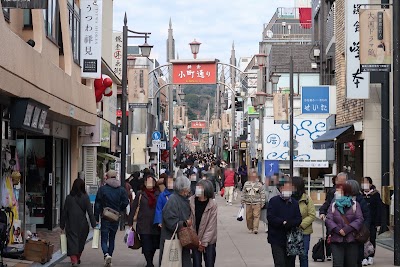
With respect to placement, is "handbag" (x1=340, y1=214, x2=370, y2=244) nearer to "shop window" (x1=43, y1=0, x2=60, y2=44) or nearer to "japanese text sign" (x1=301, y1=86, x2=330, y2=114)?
"shop window" (x1=43, y1=0, x2=60, y2=44)

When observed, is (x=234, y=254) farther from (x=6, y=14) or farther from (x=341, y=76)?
(x=341, y=76)

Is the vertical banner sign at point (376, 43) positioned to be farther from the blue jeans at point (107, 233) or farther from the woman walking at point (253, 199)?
the blue jeans at point (107, 233)

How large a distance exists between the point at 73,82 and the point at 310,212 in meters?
9.65

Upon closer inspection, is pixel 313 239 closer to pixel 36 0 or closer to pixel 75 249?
pixel 75 249

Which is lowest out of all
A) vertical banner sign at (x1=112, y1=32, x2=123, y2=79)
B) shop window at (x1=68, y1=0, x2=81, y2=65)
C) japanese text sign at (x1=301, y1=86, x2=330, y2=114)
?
japanese text sign at (x1=301, y1=86, x2=330, y2=114)

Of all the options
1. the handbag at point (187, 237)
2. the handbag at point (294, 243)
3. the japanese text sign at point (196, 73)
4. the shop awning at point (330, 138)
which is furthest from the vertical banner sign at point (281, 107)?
the handbag at point (187, 237)

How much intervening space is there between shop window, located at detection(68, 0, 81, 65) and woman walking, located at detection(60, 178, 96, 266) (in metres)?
7.33

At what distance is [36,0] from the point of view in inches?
455

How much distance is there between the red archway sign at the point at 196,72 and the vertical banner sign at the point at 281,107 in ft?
11.1

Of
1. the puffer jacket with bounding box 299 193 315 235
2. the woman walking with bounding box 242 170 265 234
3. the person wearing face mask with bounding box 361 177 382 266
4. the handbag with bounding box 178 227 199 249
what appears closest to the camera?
the handbag with bounding box 178 227 199 249

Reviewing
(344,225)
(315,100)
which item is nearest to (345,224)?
(344,225)

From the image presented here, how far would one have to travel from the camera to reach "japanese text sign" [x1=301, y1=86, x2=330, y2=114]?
2680 cm

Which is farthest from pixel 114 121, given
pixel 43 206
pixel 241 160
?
pixel 241 160

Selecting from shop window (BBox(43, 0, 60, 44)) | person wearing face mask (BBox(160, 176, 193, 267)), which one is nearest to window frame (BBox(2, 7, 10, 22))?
shop window (BBox(43, 0, 60, 44))
